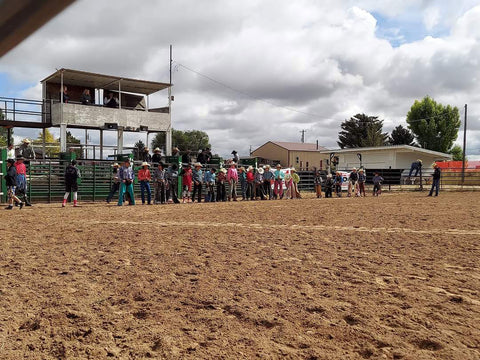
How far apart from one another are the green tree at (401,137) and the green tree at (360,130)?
1158mm

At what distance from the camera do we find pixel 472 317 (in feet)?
13.8

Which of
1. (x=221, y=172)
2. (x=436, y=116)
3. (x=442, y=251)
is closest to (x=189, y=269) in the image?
(x=442, y=251)

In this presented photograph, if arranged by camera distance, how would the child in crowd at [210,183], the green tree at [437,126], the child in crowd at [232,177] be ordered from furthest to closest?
the green tree at [437,126] < the child in crowd at [232,177] < the child in crowd at [210,183]

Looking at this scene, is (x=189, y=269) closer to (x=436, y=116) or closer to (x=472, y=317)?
(x=472, y=317)

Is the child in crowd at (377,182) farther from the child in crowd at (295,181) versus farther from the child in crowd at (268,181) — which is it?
the child in crowd at (268,181)

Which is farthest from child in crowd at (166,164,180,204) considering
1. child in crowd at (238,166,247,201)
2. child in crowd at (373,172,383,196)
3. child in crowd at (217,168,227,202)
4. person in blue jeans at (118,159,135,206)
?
child in crowd at (373,172,383,196)

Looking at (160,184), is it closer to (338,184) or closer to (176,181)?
(176,181)

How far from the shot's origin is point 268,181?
72.3 ft

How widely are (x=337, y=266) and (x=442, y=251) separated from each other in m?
2.21

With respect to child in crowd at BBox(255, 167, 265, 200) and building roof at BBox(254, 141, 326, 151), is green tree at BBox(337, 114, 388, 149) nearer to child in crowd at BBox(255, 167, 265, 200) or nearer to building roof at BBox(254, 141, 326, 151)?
building roof at BBox(254, 141, 326, 151)

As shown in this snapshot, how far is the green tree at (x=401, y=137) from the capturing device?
64.1 meters

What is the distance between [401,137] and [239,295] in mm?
64747

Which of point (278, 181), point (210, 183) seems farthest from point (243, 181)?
point (210, 183)

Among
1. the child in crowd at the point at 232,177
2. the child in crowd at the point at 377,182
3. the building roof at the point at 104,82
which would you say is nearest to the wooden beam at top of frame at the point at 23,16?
the child in crowd at the point at 232,177
